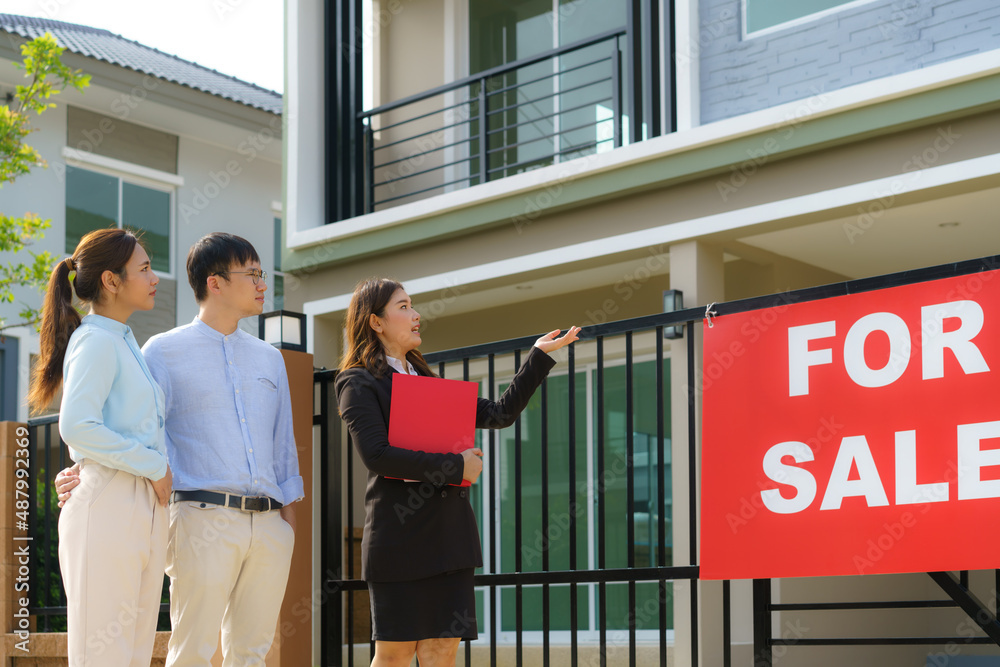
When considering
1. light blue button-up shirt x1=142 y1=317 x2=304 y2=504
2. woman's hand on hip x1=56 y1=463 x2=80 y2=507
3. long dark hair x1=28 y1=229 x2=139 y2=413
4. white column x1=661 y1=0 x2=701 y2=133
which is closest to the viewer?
woman's hand on hip x1=56 y1=463 x2=80 y2=507

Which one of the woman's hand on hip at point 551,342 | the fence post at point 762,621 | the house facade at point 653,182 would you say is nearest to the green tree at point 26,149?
the house facade at point 653,182

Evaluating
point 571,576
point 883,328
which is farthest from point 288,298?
point 883,328

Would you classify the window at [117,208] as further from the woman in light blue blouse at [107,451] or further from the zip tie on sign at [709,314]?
the zip tie on sign at [709,314]

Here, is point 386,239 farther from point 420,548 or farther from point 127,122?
point 127,122

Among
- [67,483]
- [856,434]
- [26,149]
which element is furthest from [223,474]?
[26,149]

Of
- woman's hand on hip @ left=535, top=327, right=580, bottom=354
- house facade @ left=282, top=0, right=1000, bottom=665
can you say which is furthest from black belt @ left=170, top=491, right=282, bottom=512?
house facade @ left=282, top=0, right=1000, bottom=665

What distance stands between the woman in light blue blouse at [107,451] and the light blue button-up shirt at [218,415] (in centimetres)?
17

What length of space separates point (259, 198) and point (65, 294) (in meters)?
15.1

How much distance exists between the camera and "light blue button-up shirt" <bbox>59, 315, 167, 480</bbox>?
10.5ft

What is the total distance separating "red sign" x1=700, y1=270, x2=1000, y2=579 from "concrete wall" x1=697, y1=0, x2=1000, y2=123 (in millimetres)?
4332

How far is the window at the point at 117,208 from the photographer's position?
15.6 m

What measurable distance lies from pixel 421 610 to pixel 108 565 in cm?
94

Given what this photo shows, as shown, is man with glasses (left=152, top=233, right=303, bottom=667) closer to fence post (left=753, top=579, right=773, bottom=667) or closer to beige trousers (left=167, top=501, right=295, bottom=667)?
beige trousers (left=167, top=501, right=295, bottom=667)

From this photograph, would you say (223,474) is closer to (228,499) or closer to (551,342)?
(228,499)
